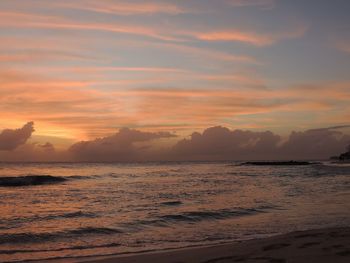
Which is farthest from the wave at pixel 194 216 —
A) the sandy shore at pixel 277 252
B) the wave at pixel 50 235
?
the sandy shore at pixel 277 252

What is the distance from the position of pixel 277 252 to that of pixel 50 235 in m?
8.15

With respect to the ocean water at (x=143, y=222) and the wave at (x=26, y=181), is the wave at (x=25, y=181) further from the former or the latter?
the ocean water at (x=143, y=222)

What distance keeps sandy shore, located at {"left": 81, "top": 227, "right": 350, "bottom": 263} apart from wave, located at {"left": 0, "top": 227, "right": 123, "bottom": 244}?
3917 millimetres

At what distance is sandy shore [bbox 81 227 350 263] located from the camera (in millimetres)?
7988

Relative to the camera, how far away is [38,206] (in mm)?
21078

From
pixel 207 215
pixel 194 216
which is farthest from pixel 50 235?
pixel 207 215

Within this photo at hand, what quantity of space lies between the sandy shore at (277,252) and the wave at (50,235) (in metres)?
3.92

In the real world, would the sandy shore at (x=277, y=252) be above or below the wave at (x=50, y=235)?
above

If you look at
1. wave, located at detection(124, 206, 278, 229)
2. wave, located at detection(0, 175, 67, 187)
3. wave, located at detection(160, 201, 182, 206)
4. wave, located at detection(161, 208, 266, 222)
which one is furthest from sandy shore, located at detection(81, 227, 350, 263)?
wave, located at detection(0, 175, 67, 187)

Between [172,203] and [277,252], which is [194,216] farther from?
[277,252]

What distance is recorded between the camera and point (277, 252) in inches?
339

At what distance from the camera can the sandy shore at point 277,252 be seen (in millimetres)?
7988

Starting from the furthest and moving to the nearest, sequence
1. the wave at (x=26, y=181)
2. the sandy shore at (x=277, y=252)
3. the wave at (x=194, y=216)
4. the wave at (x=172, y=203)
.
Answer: the wave at (x=26, y=181) < the wave at (x=172, y=203) < the wave at (x=194, y=216) < the sandy shore at (x=277, y=252)

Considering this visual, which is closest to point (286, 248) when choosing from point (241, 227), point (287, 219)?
point (241, 227)
